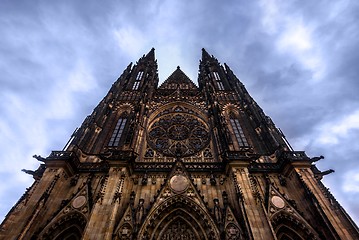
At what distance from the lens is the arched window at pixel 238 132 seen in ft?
52.1

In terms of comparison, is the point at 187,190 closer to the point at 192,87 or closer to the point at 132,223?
the point at 132,223

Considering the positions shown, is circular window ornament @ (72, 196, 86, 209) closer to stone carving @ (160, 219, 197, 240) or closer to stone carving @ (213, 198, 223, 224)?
stone carving @ (160, 219, 197, 240)

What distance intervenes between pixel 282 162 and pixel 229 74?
13.6 metres

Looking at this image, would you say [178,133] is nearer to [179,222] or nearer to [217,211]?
[179,222]

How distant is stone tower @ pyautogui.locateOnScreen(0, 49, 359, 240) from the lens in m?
10.1

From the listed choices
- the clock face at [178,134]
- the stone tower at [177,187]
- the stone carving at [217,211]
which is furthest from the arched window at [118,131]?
the stone carving at [217,211]

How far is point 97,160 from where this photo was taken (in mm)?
14250

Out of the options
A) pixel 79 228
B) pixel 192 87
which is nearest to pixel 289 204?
pixel 79 228

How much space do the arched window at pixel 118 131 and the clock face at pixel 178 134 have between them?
7.65 ft

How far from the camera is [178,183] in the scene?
1224 centimetres

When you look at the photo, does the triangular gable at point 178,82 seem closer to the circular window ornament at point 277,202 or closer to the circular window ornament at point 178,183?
the circular window ornament at point 178,183

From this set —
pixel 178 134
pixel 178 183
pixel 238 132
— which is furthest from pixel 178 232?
pixel 238 132

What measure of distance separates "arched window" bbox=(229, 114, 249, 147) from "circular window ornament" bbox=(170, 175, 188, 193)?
5.65 metres

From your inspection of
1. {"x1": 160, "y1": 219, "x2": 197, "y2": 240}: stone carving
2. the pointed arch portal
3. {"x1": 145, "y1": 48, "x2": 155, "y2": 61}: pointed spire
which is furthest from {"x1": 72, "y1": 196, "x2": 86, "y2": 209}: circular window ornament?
{"x1": 145, "y1": 48, "x2": 155, "y2": 61}: pointed spire
